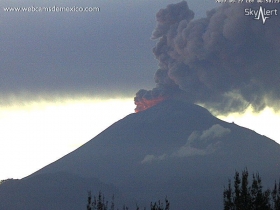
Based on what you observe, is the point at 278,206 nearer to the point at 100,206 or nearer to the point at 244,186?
the point at 244,186

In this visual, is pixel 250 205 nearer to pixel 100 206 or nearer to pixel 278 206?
pixel 278 206

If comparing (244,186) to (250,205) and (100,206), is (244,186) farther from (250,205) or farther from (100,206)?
(100,206)

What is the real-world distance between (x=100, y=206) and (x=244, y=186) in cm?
1102

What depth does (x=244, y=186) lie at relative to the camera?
57.3 metres

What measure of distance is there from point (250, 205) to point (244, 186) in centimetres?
191

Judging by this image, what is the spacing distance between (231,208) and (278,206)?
3.54 metres

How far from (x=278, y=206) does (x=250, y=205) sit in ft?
6.82

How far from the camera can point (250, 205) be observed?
58281 millimetres

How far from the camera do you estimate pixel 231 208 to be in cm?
5931

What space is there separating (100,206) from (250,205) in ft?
37.1

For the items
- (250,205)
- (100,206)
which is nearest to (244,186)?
(250,205)

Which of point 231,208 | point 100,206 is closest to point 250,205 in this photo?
point 231,208

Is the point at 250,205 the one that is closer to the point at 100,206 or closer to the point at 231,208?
the point at 231,208
